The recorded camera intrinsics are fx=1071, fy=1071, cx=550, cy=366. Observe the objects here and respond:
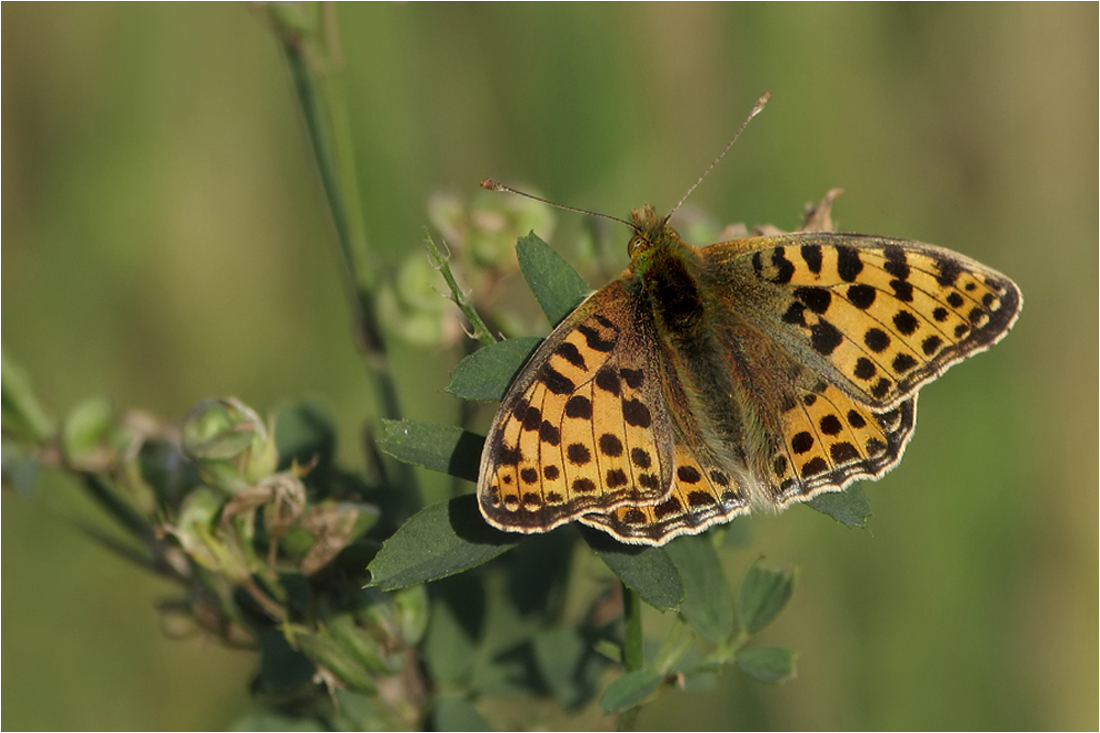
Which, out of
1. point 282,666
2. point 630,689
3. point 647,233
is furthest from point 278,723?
point 647,233

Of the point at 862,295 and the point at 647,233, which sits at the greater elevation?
the point at 647,233

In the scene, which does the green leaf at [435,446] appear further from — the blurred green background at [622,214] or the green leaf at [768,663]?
the blurred green background at [622,214]

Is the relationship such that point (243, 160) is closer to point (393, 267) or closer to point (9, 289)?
point (9, 289)

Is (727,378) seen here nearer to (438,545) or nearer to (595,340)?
(595,340)

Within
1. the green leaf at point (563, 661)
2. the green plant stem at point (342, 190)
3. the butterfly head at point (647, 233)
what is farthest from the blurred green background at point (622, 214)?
the green leaf at point (563, 661)

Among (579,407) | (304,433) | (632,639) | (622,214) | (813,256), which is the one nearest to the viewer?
(632,639)

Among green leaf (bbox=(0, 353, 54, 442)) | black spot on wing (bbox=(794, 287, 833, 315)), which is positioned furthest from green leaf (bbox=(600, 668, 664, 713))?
green leaf (bbox=(0, 353, 54, 442))
